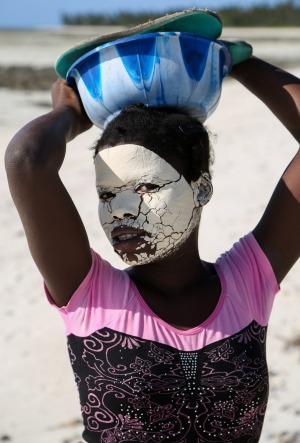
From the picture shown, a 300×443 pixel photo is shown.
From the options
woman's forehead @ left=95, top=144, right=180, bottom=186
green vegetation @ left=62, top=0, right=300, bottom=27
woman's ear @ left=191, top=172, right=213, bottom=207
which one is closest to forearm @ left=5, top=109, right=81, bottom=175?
woman's forehead @ left=95, top=144, right=180, bottom=186

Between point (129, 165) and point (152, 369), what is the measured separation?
477 mm

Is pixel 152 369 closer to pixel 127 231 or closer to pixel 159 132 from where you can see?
pixel 127 231

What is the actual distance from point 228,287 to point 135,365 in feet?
1.06

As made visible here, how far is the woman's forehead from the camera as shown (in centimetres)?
187

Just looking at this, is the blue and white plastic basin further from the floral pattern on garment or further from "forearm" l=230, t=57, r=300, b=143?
the floral pattern on garment

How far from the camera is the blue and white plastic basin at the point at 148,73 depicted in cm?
188

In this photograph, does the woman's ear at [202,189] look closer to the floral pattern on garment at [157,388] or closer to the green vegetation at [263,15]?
the floral pattern on garment at [157,388]

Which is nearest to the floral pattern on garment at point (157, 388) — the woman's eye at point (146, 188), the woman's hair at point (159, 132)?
the woman's eye at point (146, 188)

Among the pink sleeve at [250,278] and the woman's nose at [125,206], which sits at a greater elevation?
the woman's nose at [125,206]

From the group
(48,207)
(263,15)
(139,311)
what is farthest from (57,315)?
(263,15)

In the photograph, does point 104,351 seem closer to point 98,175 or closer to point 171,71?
point 98,175

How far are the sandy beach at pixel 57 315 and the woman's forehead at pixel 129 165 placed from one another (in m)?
0.34

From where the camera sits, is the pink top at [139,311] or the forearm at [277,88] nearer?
the pink top at [139,311]

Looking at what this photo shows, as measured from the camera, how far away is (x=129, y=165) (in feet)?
6.14
